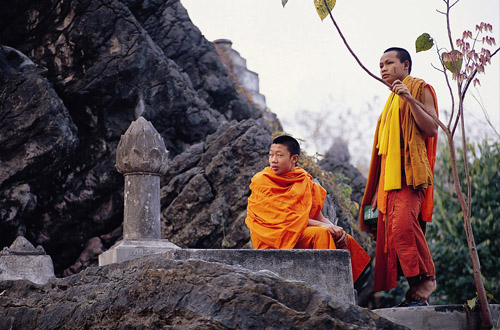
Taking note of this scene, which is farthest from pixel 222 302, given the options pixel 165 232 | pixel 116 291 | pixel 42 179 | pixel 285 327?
pixel 42 179

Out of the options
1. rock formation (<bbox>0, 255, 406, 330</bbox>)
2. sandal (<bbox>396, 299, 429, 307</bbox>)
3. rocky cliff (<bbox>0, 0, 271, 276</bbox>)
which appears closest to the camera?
rock formation (<bbox>0, 255, 406, 330</bbox>)

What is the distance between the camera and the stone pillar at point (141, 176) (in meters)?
5.99

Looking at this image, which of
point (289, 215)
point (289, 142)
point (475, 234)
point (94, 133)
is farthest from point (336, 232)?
point (94, 133)

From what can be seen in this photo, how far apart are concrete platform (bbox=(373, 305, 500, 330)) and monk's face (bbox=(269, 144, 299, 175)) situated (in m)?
1.73

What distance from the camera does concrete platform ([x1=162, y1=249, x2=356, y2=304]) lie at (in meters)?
4.55

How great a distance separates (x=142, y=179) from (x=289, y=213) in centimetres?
162

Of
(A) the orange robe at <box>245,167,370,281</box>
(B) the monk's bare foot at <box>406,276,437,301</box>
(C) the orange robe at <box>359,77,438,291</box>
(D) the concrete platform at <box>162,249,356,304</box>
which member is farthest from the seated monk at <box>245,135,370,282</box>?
(B) the monk's bare foot at <box>406,276,437,301</box>

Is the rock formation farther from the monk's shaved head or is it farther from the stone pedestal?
the stone pedestal

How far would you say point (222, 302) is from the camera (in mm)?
3000

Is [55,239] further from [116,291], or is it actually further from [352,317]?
[352,317]

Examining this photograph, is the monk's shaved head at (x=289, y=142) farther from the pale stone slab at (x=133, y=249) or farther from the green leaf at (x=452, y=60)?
the green leaf at (x=452, y=60)

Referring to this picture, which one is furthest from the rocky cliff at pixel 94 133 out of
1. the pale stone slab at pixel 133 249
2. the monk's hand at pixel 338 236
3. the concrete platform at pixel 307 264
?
the concrete platform at pixel 307 264

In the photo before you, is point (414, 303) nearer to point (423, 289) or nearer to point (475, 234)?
point (423, 289)

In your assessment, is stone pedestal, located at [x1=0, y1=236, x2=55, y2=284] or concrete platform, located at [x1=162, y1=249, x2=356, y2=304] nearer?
concrete platform, located at [x1=162, y1=249, x2=356, y2=304]
